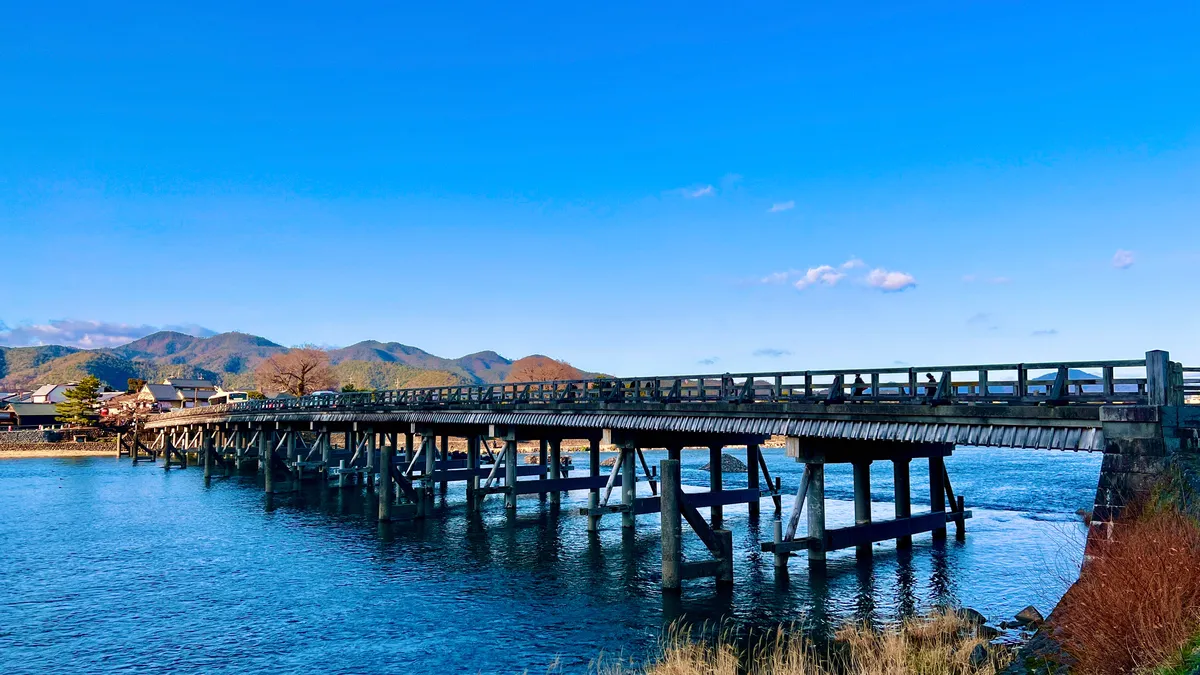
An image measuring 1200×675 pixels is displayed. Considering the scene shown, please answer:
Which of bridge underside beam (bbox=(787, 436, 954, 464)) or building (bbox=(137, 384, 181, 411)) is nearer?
bridge underside beam (bbox=(787, 436, 954, 464))

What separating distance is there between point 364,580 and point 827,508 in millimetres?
24226

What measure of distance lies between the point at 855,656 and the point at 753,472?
71.3 ft

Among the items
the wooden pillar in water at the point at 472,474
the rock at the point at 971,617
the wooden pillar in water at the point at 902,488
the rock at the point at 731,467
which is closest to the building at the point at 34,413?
the rock at the point at 731,467

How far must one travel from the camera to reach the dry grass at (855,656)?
43.9 feet

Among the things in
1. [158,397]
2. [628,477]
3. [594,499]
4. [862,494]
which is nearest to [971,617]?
[862,494]

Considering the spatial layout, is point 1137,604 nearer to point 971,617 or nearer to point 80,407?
point 971,617

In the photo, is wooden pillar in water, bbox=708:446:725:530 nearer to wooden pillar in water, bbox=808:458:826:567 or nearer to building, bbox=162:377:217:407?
wooden pillar in water, bbox=808:458:826:567

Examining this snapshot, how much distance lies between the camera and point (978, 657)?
1433cm

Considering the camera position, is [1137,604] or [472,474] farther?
[472,474]

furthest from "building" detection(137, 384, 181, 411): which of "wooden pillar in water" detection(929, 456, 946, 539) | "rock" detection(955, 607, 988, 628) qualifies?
A: "rock" detection(955, 607, 988, 628)

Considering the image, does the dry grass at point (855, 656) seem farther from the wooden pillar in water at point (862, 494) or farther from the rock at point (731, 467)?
the rock at point (731, 467)

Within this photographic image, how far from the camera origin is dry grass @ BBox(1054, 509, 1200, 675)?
9.21 meters

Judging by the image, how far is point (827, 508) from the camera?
134 ft

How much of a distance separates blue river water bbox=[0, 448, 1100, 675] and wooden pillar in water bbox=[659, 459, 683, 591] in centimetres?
67
